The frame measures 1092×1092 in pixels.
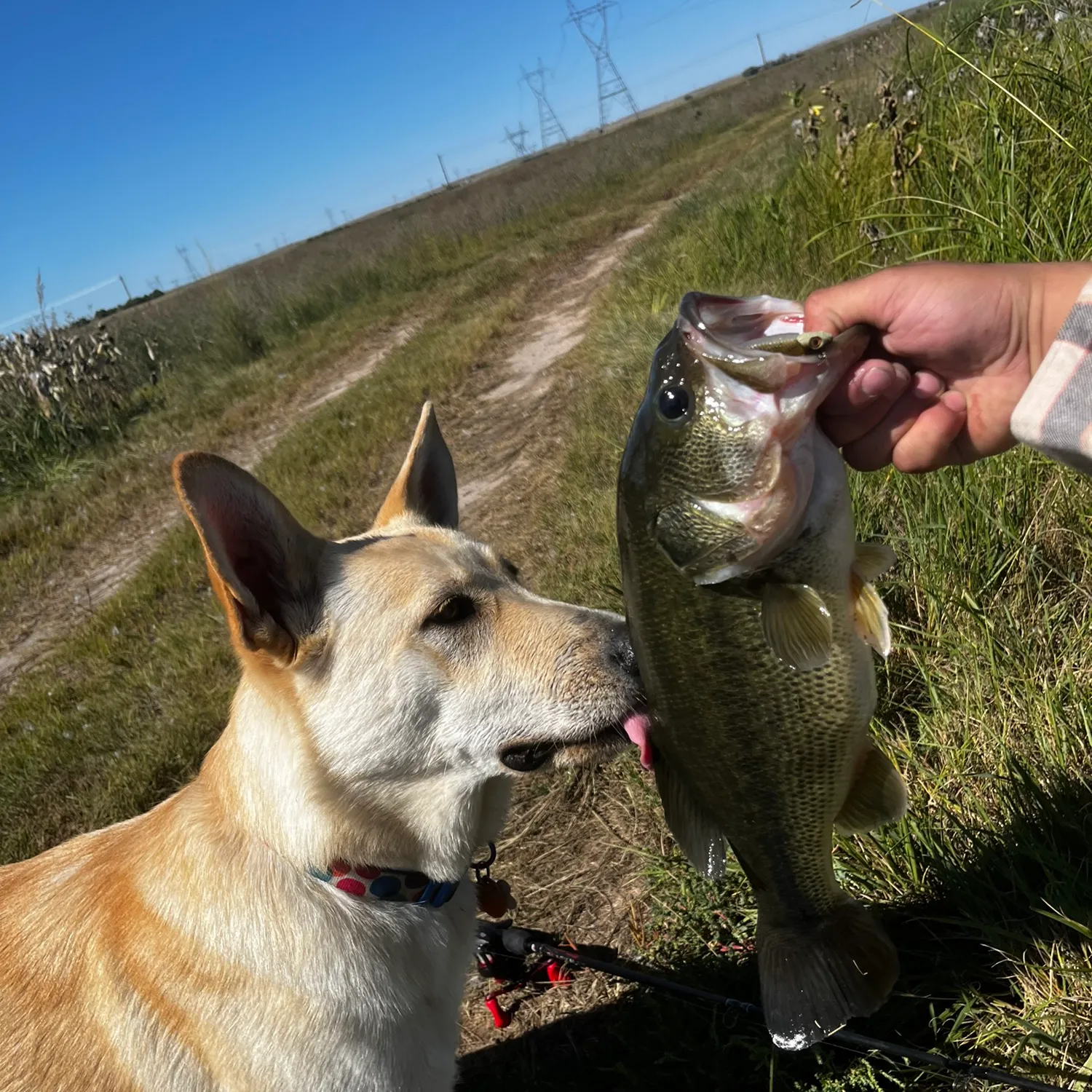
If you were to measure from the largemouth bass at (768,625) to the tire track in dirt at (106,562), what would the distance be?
6.65m

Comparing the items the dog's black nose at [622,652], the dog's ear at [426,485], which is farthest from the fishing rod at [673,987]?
the dog's ear at [426,485]

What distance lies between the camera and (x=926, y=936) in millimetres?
2297

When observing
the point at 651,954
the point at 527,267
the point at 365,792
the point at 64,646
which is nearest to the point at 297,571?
the point at 365,792

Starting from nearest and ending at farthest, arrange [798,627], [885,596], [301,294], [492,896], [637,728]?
1. [798,627]
2. [637,728]
3. [492,896]
4. [885,596]
5. [301,294]

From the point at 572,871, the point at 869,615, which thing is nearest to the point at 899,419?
the point at 869,615

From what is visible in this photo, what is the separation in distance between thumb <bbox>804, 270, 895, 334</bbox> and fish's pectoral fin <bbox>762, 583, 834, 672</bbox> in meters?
0.62

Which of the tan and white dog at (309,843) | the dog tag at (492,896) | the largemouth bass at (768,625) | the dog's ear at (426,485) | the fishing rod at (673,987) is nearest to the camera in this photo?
the largemouth bass at (768,625)

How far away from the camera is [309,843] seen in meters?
2.09

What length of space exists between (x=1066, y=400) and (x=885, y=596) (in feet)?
5.17

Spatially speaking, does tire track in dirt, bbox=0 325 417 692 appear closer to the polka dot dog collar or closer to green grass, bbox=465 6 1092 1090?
green grass, bbox=465 6 1092 1090

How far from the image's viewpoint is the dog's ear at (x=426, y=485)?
281cm

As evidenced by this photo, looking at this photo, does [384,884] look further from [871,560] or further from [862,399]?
[862,399]

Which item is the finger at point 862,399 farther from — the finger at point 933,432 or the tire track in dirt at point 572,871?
the tire track in dirt at point 572,871

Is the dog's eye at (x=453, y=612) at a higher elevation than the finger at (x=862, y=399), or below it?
below
